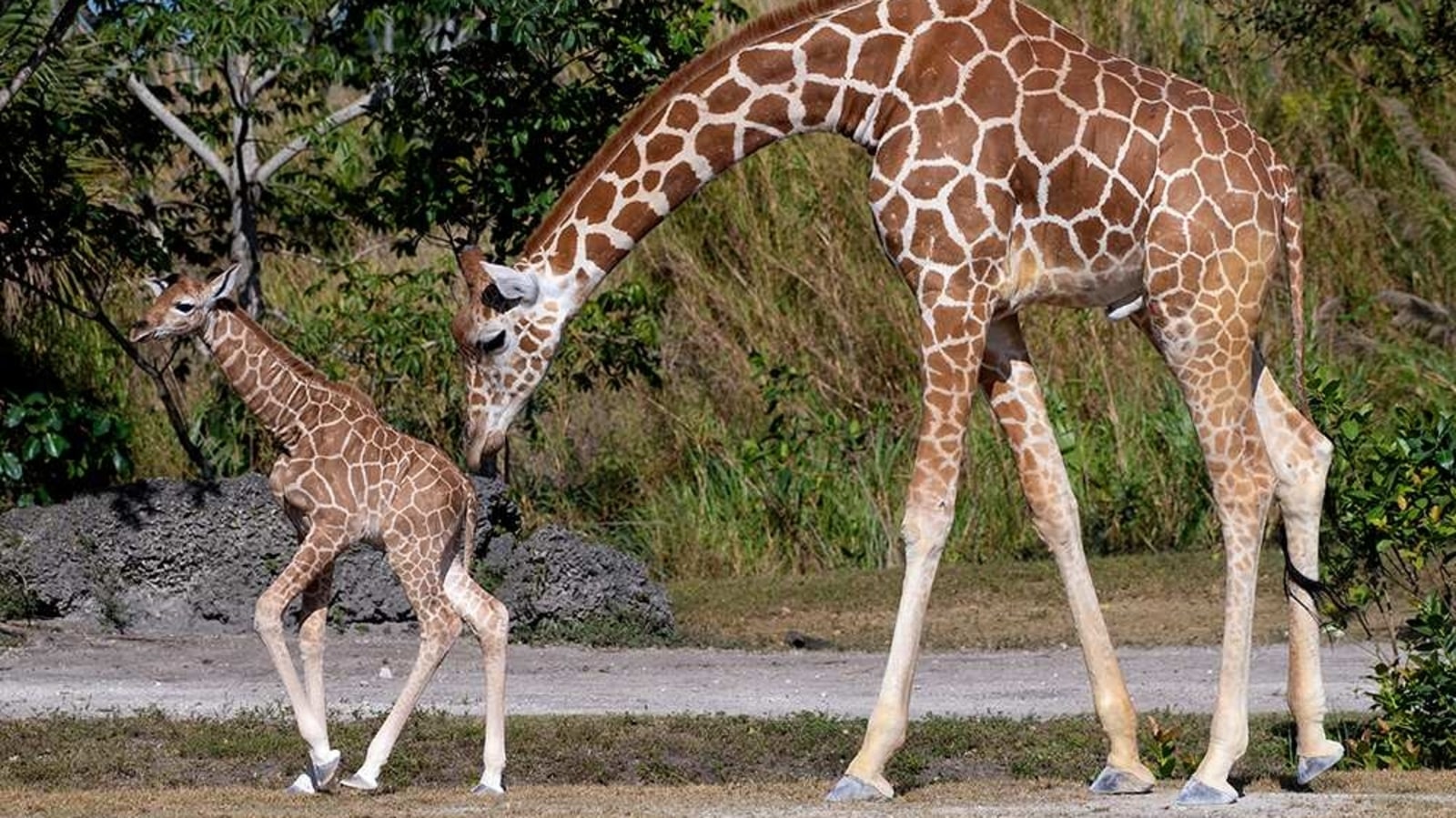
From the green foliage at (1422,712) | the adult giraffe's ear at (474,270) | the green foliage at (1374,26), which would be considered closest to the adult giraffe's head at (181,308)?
the adult giraffe's ear at (474,270)

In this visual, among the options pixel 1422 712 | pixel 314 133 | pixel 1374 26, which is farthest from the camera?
pixel 1374 26

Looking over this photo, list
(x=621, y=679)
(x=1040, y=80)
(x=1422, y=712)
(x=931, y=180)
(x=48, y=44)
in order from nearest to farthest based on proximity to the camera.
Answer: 1. (x=931, y=180)
2. (x=1040, y=80)
3. (x=1422, y=712)
4. (x=621, y=679)
5. (x=48, y=44)

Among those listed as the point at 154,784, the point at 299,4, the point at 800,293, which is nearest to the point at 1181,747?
the point at 154,784

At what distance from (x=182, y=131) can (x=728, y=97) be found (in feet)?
31.0

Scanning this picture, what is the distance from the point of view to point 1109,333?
63.0ft

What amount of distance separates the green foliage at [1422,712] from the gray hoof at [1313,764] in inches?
49.2

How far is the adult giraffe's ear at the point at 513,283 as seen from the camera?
8273 mm

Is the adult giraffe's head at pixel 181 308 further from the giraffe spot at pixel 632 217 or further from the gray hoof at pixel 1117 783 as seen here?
the gray hoof at pixel 1117 783

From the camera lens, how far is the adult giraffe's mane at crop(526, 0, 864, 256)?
851 cm

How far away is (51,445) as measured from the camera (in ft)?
49.6

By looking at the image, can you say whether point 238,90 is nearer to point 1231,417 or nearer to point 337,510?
point 337,510

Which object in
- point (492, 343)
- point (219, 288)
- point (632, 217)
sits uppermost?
point (632, 217)

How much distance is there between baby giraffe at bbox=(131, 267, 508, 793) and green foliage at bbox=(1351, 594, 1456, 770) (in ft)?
11.5

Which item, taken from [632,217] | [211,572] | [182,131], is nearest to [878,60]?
[632,217]
